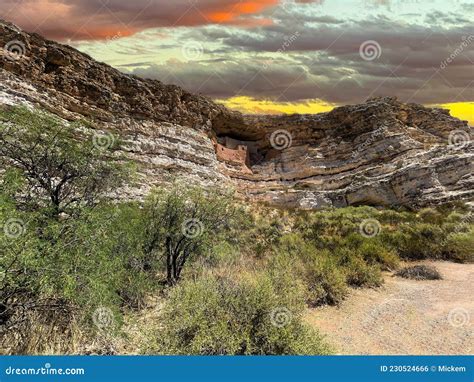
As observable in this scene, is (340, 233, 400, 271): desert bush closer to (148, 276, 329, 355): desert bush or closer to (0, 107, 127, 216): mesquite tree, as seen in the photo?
(148, 276, 329, 355): desert bush

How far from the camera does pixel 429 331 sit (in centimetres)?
787

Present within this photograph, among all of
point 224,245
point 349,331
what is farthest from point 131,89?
point 349,331

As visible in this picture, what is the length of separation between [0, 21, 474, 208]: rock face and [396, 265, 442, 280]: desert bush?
14.9m

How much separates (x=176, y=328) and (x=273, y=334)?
59.9 inches

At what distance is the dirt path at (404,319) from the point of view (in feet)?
23.5

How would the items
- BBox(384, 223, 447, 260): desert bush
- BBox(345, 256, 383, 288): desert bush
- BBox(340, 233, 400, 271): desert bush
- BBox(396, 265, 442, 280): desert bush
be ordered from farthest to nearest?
BBox(384, 223, 447, 260): desert bush
BBox(340, 233, 400, 271): desert bush
BBox(396, 265, 442, 280): desert bush
BBox(345, 256, 383, 288): desert bush

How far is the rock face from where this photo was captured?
27188 millimetres

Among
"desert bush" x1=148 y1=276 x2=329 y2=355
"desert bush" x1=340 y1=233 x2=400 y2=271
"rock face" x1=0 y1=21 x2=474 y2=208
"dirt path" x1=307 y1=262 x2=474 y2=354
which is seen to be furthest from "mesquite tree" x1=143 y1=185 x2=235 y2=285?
"rock face" x1=0 y1=21 x2=474 y2=208

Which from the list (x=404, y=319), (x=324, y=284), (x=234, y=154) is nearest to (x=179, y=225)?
(x=324, y=284)

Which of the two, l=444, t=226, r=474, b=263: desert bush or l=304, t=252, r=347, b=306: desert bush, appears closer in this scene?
l=304, t=252, r=347, b=306: desert bush

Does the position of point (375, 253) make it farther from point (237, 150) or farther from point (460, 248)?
point (237, 150)

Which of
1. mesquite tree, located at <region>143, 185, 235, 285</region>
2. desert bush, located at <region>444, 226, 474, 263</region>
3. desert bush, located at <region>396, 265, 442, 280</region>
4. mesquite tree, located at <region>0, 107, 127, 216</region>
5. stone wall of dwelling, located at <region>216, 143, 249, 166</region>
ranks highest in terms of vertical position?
stone wall of dwelling, located at <region>216, 143, 249, 166</region>

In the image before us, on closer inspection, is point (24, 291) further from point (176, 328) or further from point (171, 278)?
point (171, 278)

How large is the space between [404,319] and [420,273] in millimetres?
4757
